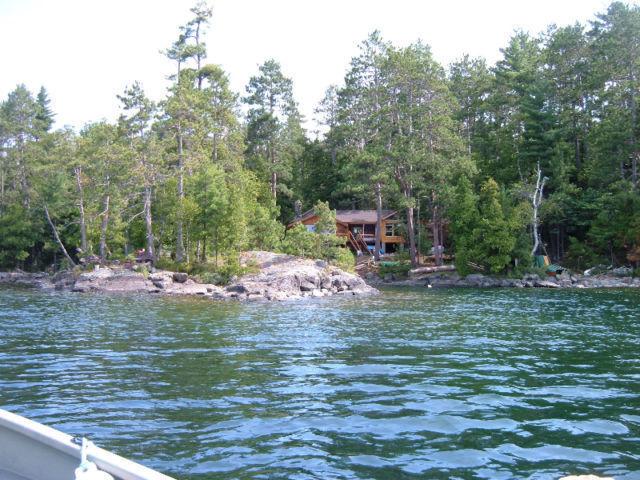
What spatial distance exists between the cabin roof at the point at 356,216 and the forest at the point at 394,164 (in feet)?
10.9

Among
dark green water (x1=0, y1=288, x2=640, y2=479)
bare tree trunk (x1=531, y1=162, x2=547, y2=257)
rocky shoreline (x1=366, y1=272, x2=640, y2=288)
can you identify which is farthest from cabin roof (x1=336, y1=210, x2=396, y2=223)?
dark green water (x1=0, y1=288, x2=640, y2=479)

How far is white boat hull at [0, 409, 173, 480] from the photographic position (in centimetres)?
429

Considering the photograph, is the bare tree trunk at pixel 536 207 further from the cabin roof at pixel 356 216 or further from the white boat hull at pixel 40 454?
the white boat hull at pixel 40 454

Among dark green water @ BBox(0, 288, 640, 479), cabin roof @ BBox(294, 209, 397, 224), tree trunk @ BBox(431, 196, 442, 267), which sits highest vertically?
cabin roof @ BBox(294, 209, 397, 224)

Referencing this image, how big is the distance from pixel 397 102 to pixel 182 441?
43.2 metres

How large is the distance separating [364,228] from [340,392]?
51.2 m

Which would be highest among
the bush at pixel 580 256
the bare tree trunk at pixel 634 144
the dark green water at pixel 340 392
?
the bare tree trunk at pixel 634 144

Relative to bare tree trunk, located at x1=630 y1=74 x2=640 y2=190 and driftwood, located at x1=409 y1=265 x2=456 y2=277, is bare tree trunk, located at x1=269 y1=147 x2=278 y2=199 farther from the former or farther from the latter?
bare tree trunk, located at x1=630 y1=74 x2=640 y2=190

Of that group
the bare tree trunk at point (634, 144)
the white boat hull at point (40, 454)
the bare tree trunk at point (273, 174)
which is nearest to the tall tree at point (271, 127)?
the bare tree trunk at point (273, 174)

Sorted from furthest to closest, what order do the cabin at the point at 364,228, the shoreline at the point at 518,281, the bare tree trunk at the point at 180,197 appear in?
the cabin at the point at 364,228
the bare tree trunk at the point at 180,197
the shoreline at the point at 518,281

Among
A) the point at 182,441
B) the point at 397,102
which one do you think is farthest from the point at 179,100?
the point at 182,441

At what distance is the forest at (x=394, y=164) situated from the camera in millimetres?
39562

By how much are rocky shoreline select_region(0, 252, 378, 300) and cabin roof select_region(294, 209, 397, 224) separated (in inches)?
825

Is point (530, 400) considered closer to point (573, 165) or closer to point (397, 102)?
point (397, 102)
